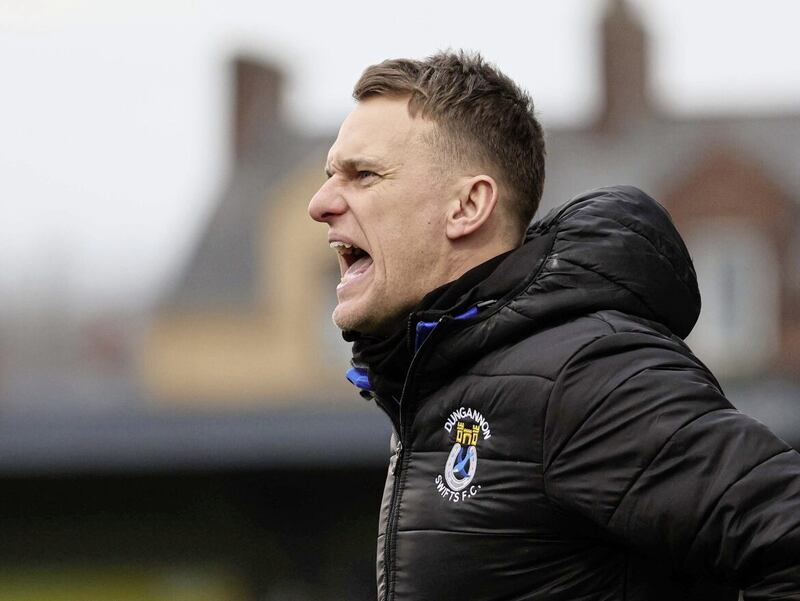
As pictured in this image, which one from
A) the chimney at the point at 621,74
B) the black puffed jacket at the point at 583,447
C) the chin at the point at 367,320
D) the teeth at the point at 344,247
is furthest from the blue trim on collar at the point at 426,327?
the chimney at the point at 621,74

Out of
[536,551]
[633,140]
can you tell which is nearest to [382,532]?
[536,551]

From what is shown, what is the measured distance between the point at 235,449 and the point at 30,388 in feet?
89.1

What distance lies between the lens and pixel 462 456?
232 centimetres

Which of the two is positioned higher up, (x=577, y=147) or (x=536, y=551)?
(x=536, y=551)

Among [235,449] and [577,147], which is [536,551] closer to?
[235,449]

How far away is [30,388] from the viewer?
119 ft

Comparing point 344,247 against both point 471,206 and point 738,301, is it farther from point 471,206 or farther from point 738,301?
point 738,301

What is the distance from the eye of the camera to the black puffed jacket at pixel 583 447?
6.71 ft

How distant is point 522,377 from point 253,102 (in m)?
27.2

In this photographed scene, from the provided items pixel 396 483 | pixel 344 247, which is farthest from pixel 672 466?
pixel 344 247

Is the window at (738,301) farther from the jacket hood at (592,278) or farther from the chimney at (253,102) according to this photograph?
the jacket hood at (592,278)

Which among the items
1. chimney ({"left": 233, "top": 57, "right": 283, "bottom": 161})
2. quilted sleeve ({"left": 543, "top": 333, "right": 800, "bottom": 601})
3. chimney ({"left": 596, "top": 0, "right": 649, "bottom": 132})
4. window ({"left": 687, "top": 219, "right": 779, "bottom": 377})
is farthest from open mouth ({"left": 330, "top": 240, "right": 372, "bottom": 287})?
chimney ({"left": 233, "top": 57, "right": 283, "bottom": 161})

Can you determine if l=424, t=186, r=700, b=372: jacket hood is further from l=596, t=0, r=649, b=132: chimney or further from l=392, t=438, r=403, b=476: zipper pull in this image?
l=596, t=0, r=649, b=132: chimney

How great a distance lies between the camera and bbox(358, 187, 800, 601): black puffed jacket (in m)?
2.04
